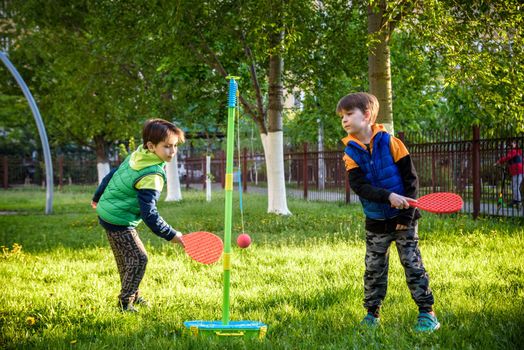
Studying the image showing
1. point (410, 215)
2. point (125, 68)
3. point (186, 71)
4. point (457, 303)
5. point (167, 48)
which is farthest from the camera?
point (125, 68)

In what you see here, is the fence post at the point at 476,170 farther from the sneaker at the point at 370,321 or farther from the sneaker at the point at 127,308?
the sneaker at the point at 127,308

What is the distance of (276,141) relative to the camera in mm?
13023

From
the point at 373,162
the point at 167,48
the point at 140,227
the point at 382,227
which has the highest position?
the point at 167,48

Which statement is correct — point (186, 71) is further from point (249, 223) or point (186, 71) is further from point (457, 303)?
point (457, 303)

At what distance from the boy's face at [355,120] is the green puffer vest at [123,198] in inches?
60.9

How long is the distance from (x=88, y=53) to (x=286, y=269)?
12.0 metres

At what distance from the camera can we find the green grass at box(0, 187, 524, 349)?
A: 11.5 feet

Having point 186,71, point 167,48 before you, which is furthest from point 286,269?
point 186,71

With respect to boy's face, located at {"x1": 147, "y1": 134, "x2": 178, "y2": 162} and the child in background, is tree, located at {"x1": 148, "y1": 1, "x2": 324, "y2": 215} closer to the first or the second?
the child in background

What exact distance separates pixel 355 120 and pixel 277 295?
185cm

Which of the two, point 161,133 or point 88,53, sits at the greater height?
point 88,53

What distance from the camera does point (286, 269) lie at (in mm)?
5910

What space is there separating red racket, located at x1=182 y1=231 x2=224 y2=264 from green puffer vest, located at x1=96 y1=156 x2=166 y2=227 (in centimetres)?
69

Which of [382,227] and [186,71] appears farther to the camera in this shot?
[186,71]
